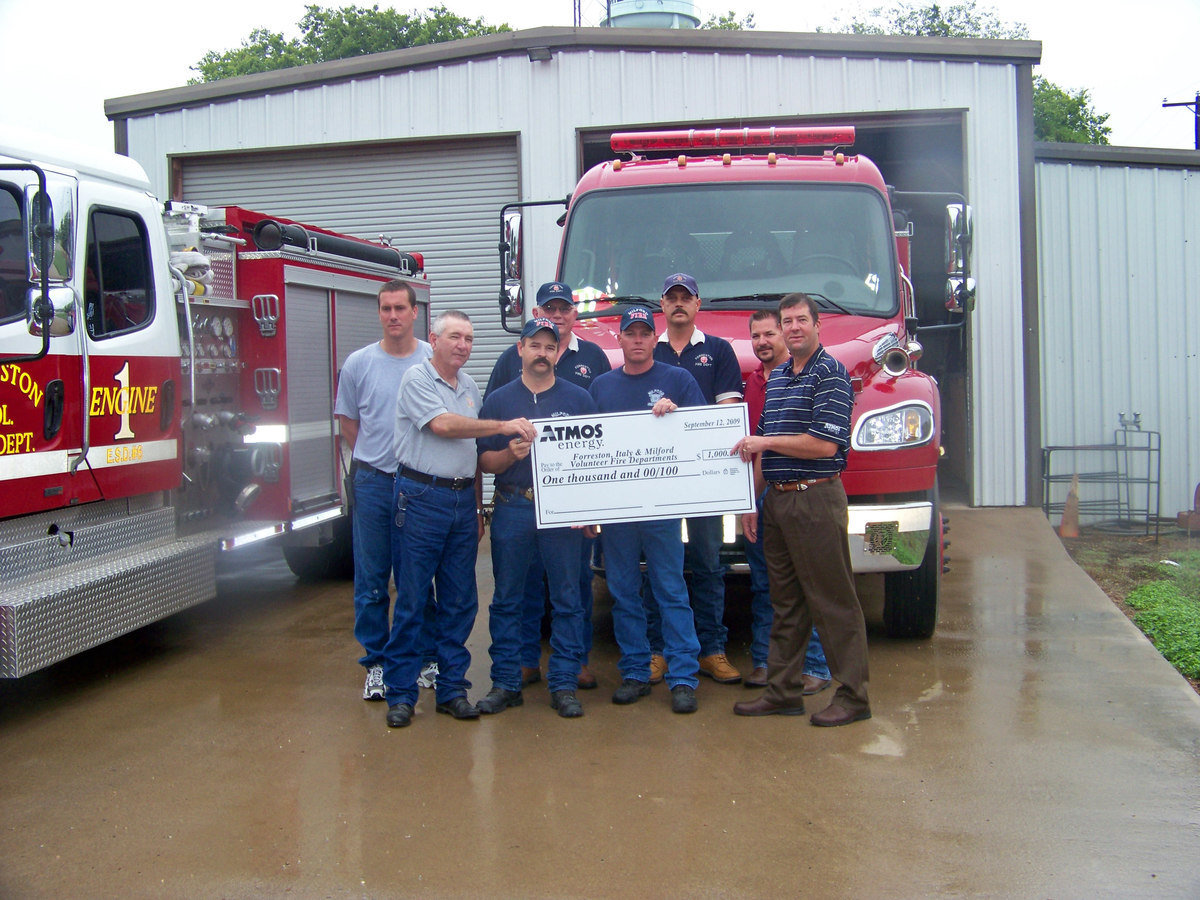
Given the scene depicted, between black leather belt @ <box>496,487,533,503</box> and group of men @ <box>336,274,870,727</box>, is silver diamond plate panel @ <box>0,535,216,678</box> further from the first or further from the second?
black leather belt @ <box>496,487,533,503</box>

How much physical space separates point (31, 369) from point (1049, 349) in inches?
400

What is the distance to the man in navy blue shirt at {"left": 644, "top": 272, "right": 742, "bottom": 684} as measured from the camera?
5266 mm

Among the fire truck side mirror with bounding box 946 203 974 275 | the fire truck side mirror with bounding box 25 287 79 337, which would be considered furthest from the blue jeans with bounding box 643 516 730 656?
the fire truck side mirror with bounding box 25 287 79 337

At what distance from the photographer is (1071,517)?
11273 mm

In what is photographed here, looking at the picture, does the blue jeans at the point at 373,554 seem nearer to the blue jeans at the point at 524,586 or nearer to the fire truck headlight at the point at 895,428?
the blue jeans at the point at 524,586

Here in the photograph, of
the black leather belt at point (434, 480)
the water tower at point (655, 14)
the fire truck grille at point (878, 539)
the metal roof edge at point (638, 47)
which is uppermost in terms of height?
the water tower at point (655, 14)

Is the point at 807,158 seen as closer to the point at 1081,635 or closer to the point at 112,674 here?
the point at 1081,635

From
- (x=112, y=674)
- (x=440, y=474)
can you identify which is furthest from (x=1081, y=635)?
→ (x=112, y=674)

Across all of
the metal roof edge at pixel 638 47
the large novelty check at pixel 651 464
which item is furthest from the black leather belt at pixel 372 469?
the metal roof edge at pixel 638 47

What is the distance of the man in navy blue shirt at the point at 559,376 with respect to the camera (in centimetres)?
527

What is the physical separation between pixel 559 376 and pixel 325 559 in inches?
152

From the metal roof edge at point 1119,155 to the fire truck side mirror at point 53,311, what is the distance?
10.00 metres

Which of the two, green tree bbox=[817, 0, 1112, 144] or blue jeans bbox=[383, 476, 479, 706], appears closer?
blue jeans bbox=[383, 476, 479, 706]

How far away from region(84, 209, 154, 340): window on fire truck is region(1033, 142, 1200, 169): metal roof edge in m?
9.41
